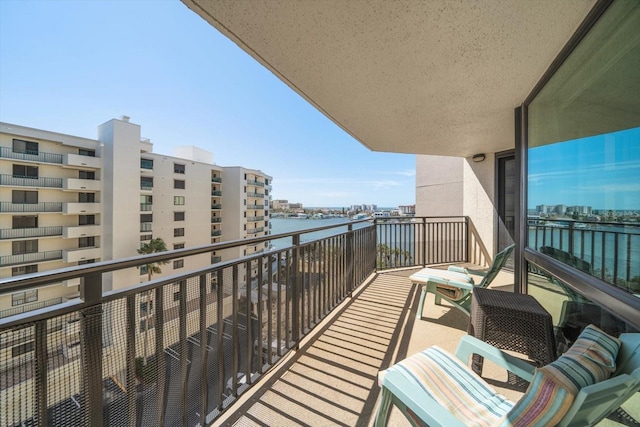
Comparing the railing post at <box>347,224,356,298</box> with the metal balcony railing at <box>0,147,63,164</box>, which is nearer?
the railing post at <box>347,224,356,298</box>

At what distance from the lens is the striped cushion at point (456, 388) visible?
100 cm

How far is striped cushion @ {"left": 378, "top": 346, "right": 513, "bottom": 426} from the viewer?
998 millimetres

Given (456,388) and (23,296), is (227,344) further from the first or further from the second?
(23,296)

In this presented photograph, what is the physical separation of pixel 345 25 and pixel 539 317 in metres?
2.14

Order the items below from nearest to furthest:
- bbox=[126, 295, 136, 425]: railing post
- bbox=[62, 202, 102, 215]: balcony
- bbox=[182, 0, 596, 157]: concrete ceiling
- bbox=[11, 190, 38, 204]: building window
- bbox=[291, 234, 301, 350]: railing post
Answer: bbox=[126, 295, 136, 425]: railing post < bbox=[182, 0, 596, 157]: concrete ceiling < bbox=[291, 234, 301, 350]: railing post < bbox=[11, 190, 38, 204]: building window < bbox=[62, 202, 102, 215]: balcony

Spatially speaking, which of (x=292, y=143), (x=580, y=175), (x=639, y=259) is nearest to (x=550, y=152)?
(x=580, y=175)

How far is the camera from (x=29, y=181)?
17625mm

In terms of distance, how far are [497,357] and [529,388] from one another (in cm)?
59

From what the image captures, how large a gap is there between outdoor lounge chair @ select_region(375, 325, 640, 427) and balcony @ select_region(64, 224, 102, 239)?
26368 millimetres

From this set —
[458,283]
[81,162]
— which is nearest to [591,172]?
[458,283]

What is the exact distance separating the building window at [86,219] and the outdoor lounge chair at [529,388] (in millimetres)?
26934

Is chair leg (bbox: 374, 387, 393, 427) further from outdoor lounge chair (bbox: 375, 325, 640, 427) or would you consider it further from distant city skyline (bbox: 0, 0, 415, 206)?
distant city skyline (bbox: 0, 0, 415, 206)

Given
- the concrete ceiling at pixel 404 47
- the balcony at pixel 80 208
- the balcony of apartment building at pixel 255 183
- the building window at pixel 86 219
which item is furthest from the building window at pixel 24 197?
the concrete ceiling at pixel 404 47

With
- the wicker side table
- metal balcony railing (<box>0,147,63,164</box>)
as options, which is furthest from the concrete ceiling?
metal balcony railing (<box>0,147,63,164</box>)
